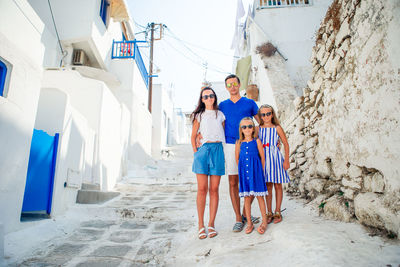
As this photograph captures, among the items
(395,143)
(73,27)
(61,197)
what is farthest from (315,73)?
(73,27)

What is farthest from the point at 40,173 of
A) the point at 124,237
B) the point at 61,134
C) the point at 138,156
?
the point at 138,156

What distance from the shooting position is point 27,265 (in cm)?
184

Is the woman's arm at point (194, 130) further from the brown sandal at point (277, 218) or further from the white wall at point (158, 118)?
the white wall at point (158, 118)

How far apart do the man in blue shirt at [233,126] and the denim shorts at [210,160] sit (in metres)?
0.10

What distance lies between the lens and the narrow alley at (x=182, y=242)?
148cm

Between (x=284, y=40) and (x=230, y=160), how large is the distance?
6.78 metres

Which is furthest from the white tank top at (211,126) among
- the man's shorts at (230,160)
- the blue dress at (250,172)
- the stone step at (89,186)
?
the stone step at (89,186)

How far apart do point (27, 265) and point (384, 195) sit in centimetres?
279

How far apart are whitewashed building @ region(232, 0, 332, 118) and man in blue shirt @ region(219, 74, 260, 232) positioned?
13.0ft

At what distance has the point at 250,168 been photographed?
2.19 metres

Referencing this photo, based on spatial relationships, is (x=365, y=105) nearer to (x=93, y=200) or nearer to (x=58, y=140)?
(x=58, y=140)

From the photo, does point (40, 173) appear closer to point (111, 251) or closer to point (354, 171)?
point (111, 251)

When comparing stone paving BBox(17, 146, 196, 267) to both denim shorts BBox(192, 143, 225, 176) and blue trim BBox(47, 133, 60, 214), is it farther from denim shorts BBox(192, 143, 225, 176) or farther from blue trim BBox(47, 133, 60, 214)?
denim shorts BBox(192, 143, 225, 176)

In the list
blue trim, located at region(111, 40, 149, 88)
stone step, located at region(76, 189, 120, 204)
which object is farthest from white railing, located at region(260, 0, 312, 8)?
stone step, located at region(76, 189, 120, 204)
